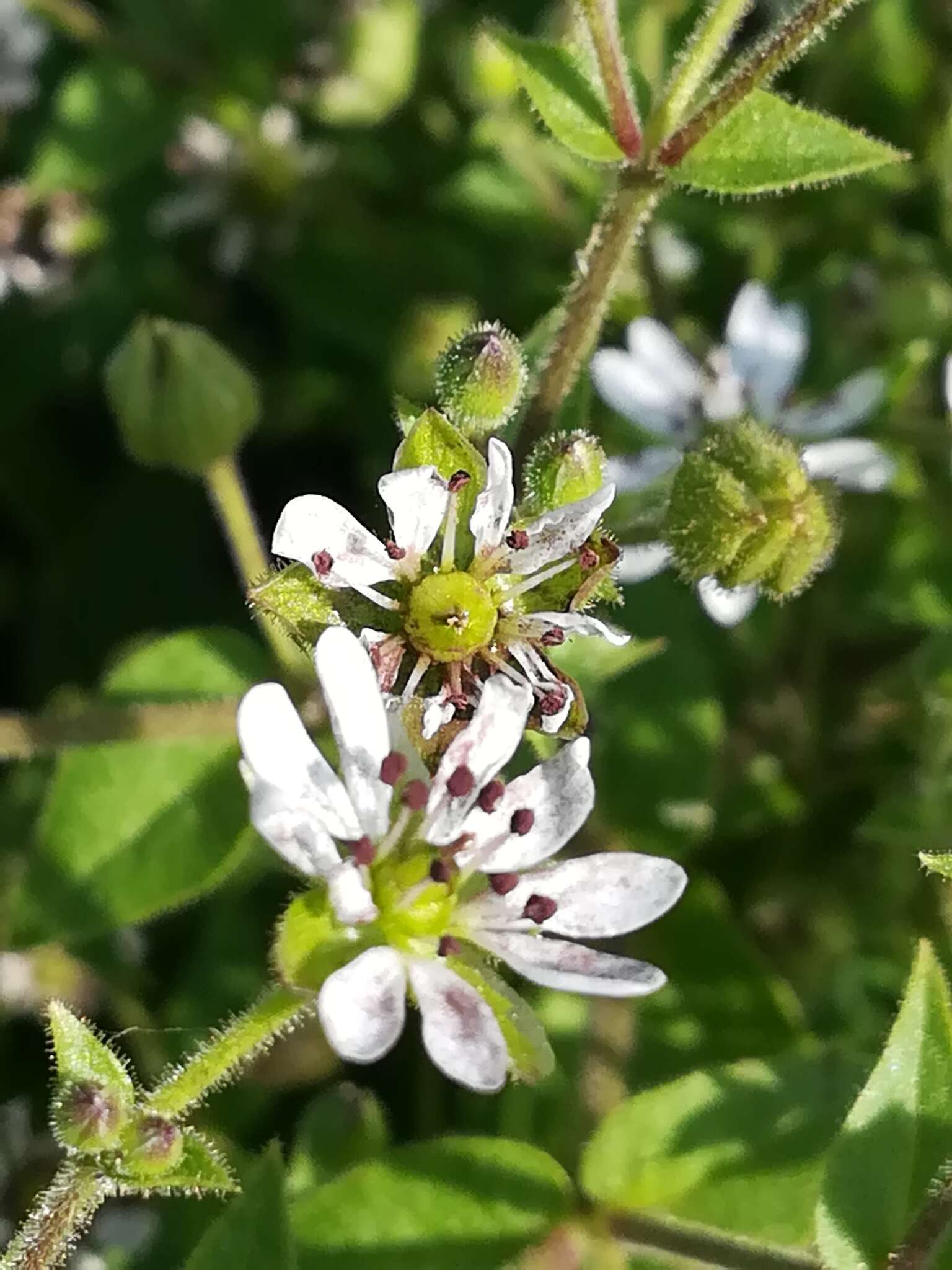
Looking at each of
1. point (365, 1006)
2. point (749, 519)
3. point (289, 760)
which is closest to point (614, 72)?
point (749, 519)

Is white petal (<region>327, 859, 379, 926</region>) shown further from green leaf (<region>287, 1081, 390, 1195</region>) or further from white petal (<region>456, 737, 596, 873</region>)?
green leaf (<region>287, 1081, 390, 1195</region>)

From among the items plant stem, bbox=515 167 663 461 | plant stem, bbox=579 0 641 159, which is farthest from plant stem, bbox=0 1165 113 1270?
plant stem, bbox=579 0 641 159

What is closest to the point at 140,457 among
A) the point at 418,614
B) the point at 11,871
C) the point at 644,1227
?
the point at 418,614

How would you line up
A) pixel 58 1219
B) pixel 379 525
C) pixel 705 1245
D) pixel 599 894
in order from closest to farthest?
pixel 58 1219 → pixel 599 894 → pixel 705 1245 → pixel 379 525

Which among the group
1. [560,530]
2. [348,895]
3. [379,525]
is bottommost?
[348,895]

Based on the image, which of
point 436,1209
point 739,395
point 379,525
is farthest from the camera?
point 739,395

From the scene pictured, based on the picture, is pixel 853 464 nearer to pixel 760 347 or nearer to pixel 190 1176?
pixel 760 347
